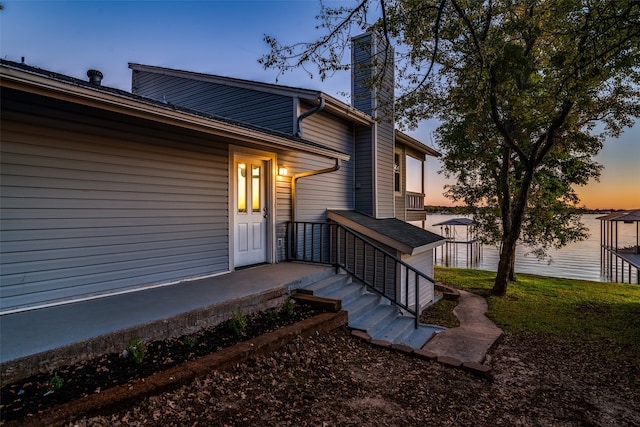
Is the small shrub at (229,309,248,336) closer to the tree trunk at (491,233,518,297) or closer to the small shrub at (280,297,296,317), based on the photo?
the small shrub at (280,297,296,317)

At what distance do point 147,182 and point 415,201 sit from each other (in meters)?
10.0

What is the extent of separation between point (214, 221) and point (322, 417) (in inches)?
148

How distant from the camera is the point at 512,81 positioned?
7184mm

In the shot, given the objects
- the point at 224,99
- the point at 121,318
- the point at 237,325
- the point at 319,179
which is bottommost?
the point at 237,325

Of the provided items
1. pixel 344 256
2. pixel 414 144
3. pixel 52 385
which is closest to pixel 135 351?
pixel 52 385

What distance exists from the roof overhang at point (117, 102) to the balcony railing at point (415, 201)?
760 cm

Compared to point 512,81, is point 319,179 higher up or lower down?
lower down

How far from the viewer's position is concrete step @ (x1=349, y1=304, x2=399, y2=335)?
15.8ft

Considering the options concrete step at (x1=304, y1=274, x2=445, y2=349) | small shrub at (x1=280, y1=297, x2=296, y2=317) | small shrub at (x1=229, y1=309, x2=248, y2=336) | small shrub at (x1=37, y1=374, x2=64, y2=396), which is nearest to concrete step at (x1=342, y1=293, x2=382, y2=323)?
concrete step at (x1=304, y1=274, x2=445, y2=349)

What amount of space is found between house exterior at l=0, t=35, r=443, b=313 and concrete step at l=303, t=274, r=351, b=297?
1.43 metres

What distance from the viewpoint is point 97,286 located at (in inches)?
163

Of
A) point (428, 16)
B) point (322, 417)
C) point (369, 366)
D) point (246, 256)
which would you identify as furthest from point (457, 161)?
point (322, 417)

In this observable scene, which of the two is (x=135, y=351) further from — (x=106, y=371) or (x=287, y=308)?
(x=287, y=308)

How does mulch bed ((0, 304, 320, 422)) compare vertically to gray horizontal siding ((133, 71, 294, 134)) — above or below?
below
